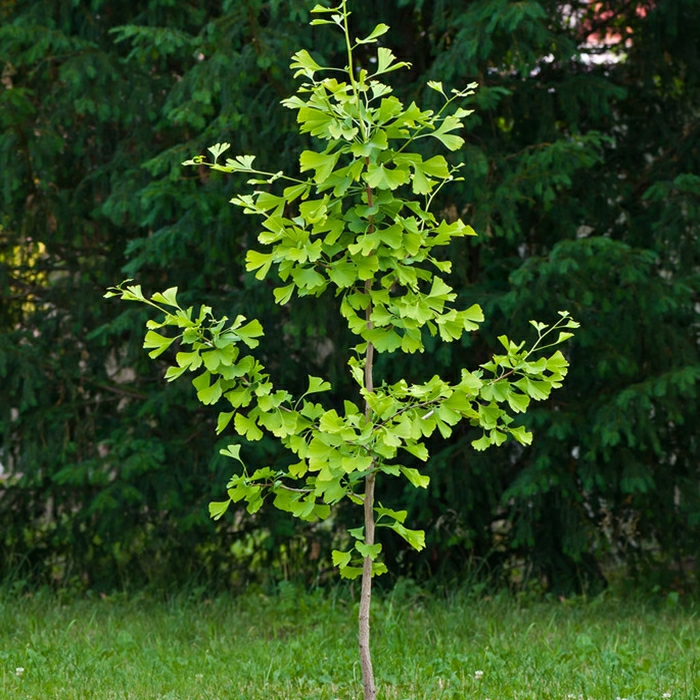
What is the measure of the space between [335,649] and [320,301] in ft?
6.52

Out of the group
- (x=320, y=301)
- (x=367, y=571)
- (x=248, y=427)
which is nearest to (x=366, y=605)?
(x=367, y=571)

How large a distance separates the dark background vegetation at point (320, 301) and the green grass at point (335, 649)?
583 mm

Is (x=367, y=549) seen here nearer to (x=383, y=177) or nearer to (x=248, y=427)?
(x=248, y=427)

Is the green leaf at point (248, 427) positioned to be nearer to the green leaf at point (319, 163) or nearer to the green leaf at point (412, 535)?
the green leaf at point (412, 535)

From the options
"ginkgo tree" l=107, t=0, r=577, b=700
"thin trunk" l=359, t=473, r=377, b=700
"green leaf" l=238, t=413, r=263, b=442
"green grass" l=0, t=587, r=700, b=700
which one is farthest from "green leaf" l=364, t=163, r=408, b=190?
"green grass" l=0, t=587, r=700, b=700

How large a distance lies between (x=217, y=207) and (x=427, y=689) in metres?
3.12

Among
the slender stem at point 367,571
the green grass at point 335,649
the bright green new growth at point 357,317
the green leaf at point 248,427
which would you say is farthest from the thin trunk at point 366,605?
the green grass at point 335,649

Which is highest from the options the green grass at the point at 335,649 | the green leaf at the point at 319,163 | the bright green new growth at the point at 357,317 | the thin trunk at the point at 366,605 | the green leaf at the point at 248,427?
the green leaf at the point at 319,163

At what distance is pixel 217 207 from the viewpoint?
243 inches

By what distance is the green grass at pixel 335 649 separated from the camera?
4426 millimetres

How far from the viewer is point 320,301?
239 inches

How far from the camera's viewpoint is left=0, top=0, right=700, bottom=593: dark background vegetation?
590cm

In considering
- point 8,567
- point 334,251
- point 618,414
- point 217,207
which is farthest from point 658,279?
point 8,567

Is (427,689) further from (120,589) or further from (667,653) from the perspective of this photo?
(120,589)
